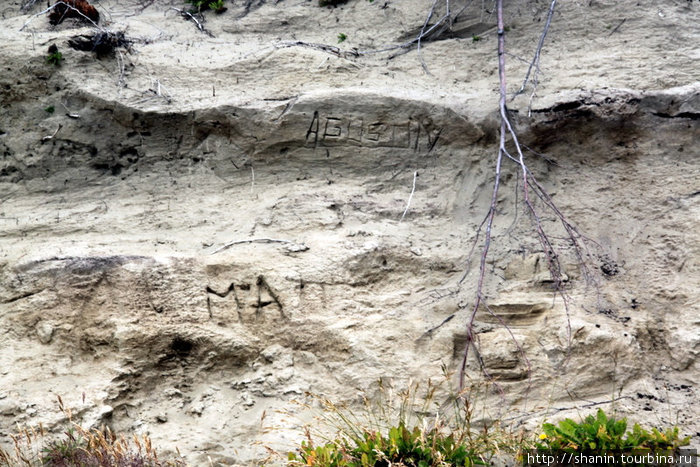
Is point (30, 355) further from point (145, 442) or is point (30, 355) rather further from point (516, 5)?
point (516, 5)

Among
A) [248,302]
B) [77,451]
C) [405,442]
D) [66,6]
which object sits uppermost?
[66,6]

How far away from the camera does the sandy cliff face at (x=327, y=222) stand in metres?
4.15

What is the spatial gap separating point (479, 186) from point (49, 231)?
10.4ft

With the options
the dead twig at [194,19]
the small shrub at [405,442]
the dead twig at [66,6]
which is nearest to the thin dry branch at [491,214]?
the small shrub at [405,442]

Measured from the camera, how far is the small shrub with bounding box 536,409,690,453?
139 inches

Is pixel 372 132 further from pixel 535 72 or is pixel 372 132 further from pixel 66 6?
pixel 66 6

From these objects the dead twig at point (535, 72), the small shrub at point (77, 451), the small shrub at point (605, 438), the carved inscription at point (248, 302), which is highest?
the dead twig at point (535, 72)

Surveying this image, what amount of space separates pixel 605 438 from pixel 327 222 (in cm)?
229

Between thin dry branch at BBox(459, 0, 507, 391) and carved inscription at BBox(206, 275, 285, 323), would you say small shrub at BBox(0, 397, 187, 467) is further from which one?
thin dry branch at BBox(459, 0, 507, 391)

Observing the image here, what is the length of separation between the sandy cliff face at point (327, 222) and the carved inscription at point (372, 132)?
15mm

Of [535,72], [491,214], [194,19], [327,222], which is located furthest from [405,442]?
[194,19]

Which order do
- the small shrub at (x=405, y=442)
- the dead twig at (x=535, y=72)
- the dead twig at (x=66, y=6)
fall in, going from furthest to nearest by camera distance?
1. the dead twig at (x=66, y=6)
2. the dead twig at (x=535, y=72)
3. the small shrub at (x=405, y=442)

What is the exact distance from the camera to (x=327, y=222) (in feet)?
15.8

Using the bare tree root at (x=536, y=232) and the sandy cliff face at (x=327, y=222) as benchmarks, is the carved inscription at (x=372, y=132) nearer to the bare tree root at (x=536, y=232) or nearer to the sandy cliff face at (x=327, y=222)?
the sandy cliff face at (x=327, y=222)
